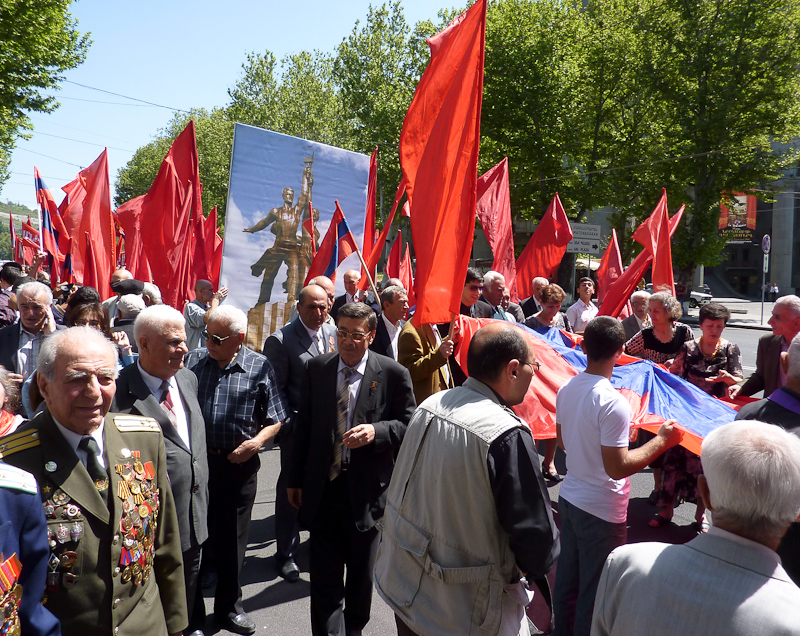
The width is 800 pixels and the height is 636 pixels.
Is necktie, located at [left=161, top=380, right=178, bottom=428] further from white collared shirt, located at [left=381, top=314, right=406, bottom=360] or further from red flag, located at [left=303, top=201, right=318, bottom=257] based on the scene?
red flag, located at [left=303, top=201, right=318, bottom=257]

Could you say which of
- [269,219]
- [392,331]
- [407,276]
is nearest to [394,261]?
[407,276]

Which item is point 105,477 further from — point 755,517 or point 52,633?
point 755,517

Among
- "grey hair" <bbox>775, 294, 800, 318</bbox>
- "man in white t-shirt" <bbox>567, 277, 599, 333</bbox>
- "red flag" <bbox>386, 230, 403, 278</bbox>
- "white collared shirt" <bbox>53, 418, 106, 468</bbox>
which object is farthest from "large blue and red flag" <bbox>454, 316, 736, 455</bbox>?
"red flag" <bbox>386, 230, 403, 278</bbox>

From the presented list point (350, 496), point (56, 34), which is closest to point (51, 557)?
point (350, 496)

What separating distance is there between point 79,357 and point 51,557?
0.62 metres

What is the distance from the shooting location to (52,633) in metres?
1.79

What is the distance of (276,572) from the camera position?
14.9ft

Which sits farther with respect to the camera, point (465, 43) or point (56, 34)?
point (56, 34)

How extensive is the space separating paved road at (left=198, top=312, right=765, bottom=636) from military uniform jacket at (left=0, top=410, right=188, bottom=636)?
170 centimetres

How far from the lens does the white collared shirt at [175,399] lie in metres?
3.10

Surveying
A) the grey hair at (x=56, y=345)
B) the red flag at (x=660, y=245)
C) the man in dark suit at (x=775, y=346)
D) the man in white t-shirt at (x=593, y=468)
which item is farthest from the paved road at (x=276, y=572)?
the red flag at (x=660, y=245)

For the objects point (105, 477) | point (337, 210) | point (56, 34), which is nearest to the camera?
point (105, 477)

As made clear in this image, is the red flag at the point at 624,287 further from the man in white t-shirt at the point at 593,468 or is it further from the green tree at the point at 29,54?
the green tree at the point at 29,54

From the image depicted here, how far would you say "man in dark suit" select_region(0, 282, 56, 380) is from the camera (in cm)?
444
